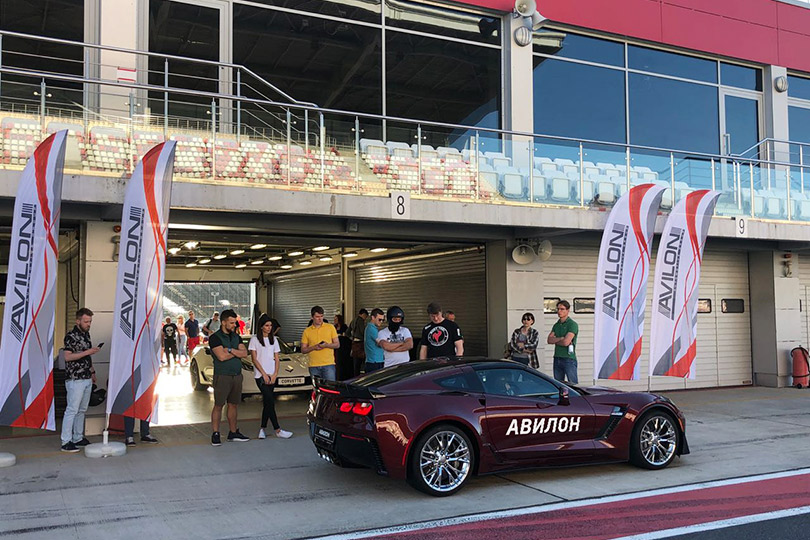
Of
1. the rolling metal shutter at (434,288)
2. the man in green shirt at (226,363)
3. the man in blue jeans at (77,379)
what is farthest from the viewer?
the rolling metal shutter at (434,288)

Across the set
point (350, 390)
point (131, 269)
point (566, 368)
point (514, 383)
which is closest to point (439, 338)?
point (566, 368)

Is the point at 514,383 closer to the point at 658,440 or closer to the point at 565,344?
the point at 658,440

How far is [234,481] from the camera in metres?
7.23

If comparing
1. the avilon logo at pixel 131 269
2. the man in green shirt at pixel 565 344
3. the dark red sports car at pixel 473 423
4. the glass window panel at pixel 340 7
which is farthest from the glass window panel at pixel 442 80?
the dark red sports car at pixel 473 423

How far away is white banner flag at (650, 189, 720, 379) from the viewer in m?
10.2

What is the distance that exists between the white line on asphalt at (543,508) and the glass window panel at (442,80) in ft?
27.8

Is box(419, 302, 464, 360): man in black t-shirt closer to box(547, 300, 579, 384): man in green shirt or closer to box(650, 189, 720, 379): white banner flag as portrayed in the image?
box(547, 300, 579, 384): man in green shirt

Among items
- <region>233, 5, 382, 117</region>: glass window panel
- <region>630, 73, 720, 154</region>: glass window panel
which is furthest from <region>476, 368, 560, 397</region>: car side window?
<region>630, 73, 720, 154</region>: glass window panel

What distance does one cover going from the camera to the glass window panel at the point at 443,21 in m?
14.1

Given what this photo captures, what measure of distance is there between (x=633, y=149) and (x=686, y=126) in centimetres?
465

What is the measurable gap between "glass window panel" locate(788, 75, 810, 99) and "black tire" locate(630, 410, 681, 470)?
1385cm

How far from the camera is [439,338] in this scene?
9.98 m

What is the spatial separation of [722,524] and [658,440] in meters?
1.98

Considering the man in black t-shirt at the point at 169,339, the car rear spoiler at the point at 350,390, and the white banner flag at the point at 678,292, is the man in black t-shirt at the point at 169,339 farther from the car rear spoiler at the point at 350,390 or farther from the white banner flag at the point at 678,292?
the car rear spoiler at the point at 350,390
